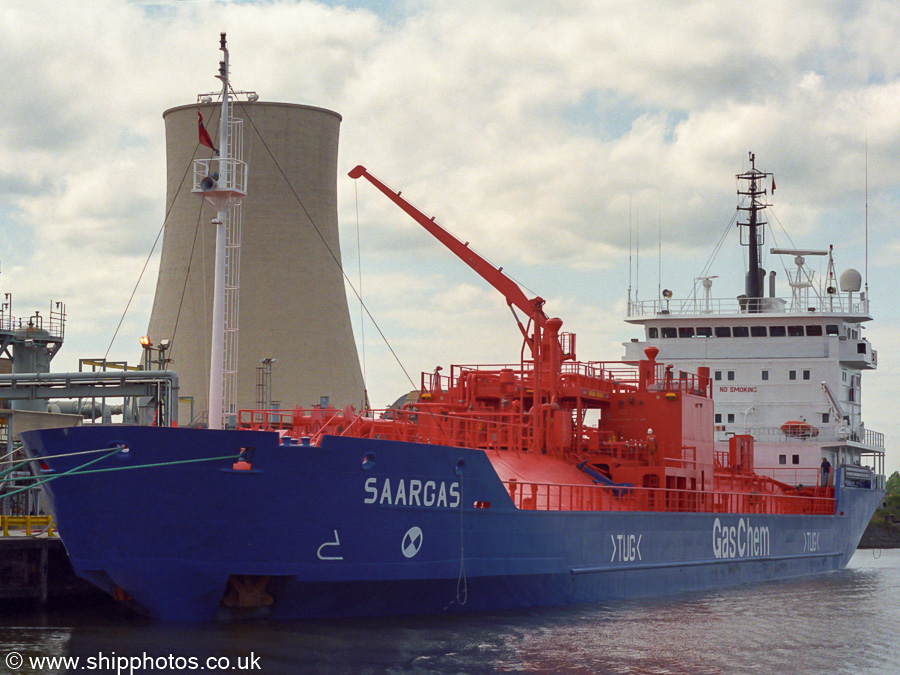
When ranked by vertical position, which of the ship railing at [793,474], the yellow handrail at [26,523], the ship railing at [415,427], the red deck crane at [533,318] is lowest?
the yellow handrail at [26,523]

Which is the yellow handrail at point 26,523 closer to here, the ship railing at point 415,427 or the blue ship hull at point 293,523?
the ship railing at point 415,427

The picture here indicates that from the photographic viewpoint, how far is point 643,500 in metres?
24.5

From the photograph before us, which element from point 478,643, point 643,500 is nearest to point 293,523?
point 478,643

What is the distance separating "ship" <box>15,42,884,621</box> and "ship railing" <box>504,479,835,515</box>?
0.07 metres

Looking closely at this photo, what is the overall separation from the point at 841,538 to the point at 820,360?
539cm

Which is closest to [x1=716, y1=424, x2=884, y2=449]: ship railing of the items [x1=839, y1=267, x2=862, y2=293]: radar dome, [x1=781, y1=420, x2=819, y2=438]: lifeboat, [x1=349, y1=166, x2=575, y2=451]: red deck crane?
[x1=781, y1=420, x2=819, y2=438]: lifeboat

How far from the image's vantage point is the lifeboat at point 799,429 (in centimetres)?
3409

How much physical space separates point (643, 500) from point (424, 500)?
7.39m

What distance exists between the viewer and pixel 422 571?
61.3 feet
